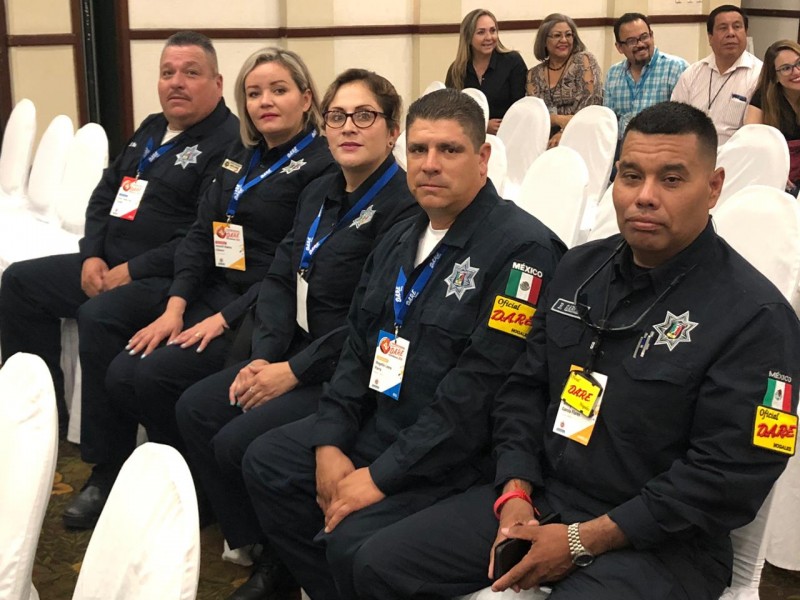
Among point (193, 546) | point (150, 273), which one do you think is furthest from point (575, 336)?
point (150, 273)

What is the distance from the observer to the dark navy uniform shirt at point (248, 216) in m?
3.18

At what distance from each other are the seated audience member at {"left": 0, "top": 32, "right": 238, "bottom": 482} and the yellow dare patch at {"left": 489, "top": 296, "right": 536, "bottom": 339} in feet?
5.33

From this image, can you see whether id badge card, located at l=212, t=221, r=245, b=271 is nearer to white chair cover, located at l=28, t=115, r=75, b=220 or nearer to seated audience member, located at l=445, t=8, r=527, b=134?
white chair cover, located at l=28, t=115, r=75, b=220

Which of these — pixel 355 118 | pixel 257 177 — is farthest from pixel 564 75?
pixel 355 118

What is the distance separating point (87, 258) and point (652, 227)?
7.94ft

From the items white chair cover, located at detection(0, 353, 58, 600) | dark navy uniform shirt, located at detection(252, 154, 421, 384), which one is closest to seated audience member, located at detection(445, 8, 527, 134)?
dark navy uniform shirt, located at detection(252, 154, 421, 384)

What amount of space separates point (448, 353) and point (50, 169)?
3.00 m

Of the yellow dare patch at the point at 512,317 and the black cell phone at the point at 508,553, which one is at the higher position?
the yellow dare patch at the point at 512,317

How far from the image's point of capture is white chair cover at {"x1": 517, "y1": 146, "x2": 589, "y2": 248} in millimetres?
3256

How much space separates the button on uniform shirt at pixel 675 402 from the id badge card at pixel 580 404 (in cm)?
1

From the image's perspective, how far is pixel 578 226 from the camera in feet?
10.7

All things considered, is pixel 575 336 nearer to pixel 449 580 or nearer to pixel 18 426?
pixel 449 580

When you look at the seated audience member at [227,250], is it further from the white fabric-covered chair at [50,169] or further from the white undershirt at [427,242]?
the white fabric-covered chair at [50,169]

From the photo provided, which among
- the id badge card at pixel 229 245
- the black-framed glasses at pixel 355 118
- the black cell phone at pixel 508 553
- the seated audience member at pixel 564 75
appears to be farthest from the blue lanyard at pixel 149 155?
the seated audience member at pixel 564 75
